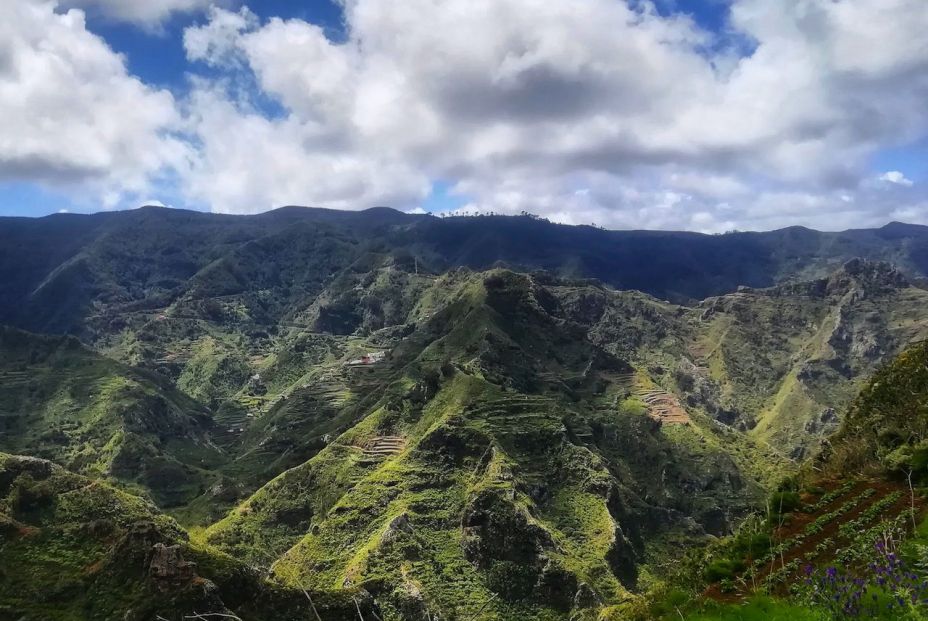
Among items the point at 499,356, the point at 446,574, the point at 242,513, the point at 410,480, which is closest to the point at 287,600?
the point at 446,574

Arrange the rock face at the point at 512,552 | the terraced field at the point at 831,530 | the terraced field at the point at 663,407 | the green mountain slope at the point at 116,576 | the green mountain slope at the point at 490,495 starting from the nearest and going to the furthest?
the terraced field at the point at 831,530 < the green mountain slope at the point at 116,576 < the rock face at the point at 512,552 < the green mountain slope at the point at 490,495 < the terraced field at the point at 663,407

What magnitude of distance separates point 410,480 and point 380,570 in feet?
80.1

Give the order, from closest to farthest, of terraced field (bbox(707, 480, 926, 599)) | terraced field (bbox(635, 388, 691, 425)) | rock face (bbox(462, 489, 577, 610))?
terraced field (bbox(707, 480, 926, 599)) < rock face (bbox(462, 489, 577, 610)) < terraced field (bbox(635, 388, 691, 425))

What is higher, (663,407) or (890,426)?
(890,426)

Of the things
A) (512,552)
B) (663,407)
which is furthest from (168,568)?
(663,407)

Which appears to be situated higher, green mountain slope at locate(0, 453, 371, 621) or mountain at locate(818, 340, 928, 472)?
mountain at locate(818, 340, 928, 472)

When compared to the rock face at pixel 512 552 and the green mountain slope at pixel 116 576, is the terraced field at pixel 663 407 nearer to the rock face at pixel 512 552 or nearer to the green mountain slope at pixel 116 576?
the rock face at pixel 512 552

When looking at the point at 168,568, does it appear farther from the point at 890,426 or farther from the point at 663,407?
the point at 663,407

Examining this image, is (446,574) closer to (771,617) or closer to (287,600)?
(287,600)

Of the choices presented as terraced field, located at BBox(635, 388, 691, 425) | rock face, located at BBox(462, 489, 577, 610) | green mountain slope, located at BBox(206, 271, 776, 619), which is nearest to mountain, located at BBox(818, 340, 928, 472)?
green mountain slope, located at BBox(206, 271, 776, 619)

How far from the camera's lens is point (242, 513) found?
130250mm

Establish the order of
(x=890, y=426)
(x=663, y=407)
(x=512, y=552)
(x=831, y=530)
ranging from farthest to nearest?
1. (x=663, y=407)
2. (x=512, y=552)
3. (x=890, y=426)
4. (x=831, y=530)

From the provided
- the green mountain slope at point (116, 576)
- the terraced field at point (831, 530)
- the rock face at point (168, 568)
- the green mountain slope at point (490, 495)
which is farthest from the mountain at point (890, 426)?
the green mountain slope at point (490, 495)

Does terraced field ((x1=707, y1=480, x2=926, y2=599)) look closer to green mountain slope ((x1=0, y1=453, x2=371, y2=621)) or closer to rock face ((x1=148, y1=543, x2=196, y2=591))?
green mountain slope ((x1=0, y1=453, x2=371, y2=621))
